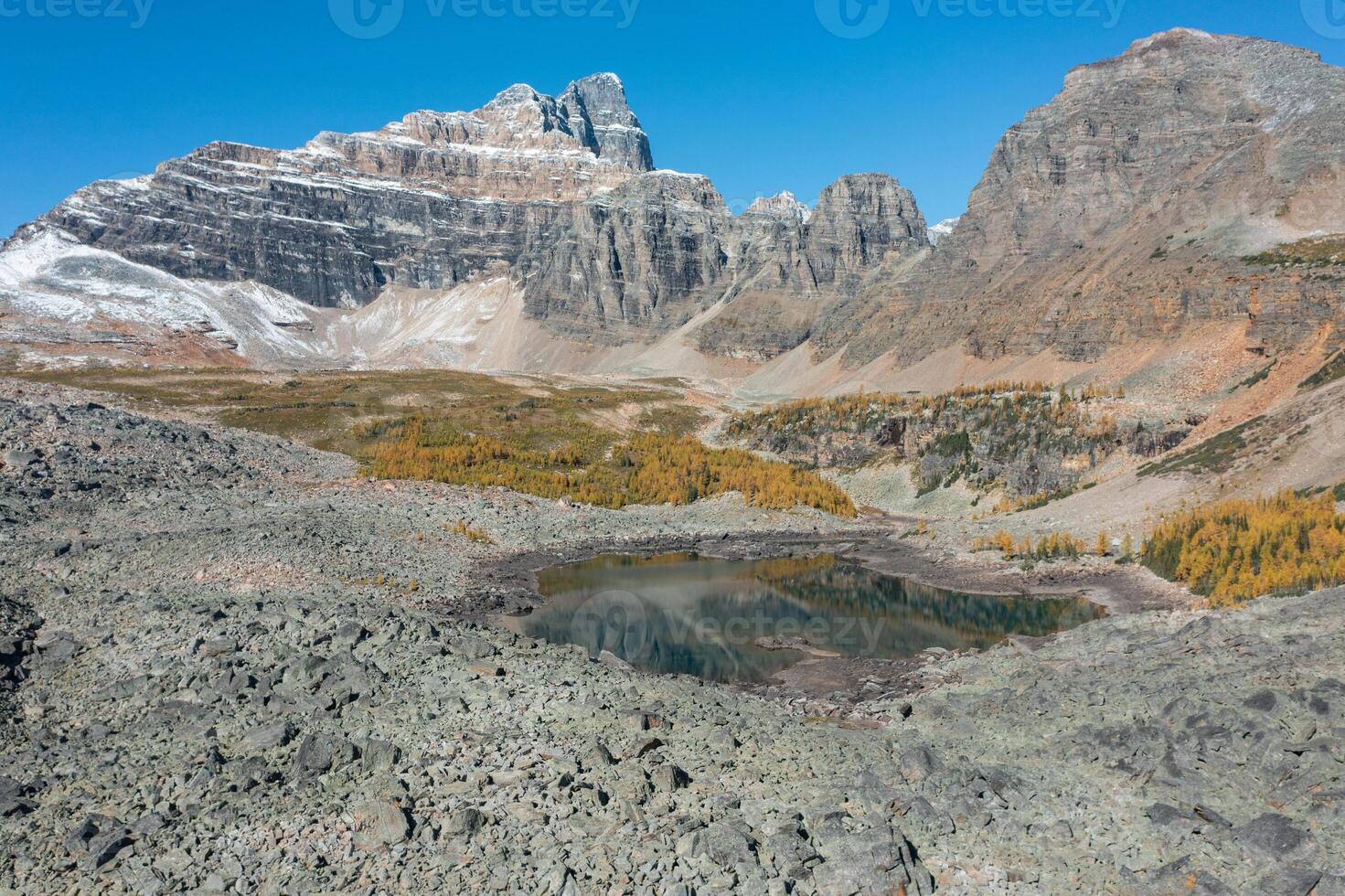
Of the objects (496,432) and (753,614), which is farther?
(496,432)

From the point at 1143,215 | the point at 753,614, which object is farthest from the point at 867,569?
the point at 1143,215

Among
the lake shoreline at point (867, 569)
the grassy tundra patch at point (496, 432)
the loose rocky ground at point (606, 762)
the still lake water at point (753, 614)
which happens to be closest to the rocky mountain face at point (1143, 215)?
the lake shoreline at point (867, 569)

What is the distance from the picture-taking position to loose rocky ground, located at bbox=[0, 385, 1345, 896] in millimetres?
14898

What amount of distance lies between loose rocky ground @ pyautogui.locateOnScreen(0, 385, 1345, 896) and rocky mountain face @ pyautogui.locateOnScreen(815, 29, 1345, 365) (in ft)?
176

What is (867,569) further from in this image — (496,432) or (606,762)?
(496,432)

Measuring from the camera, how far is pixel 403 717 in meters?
20.5

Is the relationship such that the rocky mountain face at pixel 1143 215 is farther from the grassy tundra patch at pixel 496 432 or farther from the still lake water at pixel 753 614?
the still lake water at pixel 753 614

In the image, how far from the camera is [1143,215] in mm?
105125

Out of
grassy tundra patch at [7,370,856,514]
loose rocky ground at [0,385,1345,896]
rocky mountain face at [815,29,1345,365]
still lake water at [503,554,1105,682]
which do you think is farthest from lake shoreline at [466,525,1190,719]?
rocky mountain face at [815,29,1345,365]

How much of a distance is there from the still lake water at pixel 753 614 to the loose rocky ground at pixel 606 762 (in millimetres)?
4646

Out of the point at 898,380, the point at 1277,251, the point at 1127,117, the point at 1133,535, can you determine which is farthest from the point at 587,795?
the point at 1127,117

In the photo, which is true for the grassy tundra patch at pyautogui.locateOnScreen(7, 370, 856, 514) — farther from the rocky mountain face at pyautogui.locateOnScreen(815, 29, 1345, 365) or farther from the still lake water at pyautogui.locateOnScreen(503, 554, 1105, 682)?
the rocky mountain face at pyautogui.locateOnScreen(815, 29, 1345, 365)

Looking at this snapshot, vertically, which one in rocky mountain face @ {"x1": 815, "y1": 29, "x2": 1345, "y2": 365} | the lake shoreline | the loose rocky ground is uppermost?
rocky mountain face @ {"x1": 815, "y1": 29, "x2": 1345, "y2": 365}

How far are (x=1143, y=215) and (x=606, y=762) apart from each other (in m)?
109
